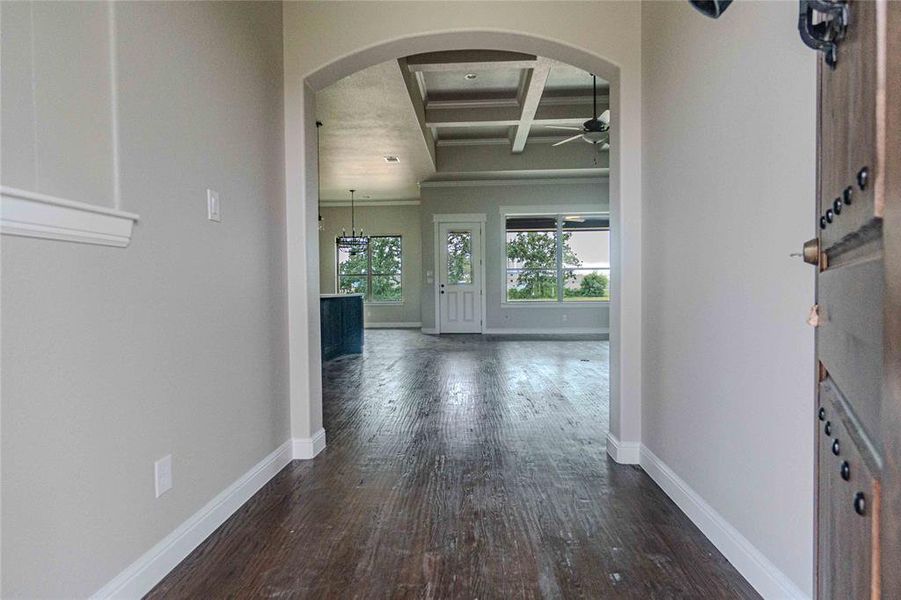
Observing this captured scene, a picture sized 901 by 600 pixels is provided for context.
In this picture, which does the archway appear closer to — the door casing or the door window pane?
the door casing

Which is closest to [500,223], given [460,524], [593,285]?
[593,285]

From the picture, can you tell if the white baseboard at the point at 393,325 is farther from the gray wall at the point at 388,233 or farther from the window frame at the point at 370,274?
the window frame at the point at 370,274

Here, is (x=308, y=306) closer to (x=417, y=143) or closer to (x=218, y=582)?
(x=218, y=582)

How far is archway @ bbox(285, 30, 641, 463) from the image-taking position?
2.49 metres

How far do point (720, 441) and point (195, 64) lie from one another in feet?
7.60

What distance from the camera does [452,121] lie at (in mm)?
6727

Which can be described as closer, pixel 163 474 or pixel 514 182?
pixel 163 474

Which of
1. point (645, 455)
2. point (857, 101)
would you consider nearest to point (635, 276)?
point (645, 455)

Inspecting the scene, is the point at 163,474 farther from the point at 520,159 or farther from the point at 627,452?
the point at 520,159

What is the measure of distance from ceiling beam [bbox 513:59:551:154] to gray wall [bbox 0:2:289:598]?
11.4ft

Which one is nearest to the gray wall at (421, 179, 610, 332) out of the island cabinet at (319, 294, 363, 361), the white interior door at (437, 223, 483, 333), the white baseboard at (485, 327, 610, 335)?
the white baseboard at (485, 327, 610, 335)

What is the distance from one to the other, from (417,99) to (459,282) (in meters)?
4.37

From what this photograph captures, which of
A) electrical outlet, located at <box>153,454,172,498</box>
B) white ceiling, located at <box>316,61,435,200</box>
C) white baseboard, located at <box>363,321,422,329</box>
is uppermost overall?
white ceiling, located at <box>316,61,435,200</box>

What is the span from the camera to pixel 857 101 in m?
0.53
